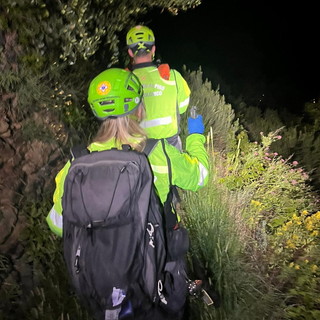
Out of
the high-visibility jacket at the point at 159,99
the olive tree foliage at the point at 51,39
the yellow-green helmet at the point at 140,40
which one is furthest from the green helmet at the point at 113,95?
the olive tree foliage at the point at 51,39

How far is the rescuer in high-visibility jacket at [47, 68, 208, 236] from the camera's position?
1.75m

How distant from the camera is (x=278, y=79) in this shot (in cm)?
1433

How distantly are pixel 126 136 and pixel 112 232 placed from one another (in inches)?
20.7

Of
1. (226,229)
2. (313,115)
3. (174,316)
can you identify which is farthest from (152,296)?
(313,115)

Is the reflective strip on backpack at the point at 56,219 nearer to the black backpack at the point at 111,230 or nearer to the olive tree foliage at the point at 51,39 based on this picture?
the black backpack at the point at 111,230

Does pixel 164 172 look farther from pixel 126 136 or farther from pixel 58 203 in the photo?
pixel 58 203

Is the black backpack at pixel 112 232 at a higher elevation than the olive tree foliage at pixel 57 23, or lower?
lower

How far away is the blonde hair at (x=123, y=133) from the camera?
175cm

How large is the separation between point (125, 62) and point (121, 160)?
3.99 m

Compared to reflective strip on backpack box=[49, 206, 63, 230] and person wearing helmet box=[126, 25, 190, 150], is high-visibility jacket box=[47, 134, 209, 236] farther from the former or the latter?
person wearing helmet box=[126, 25, 190, 150]

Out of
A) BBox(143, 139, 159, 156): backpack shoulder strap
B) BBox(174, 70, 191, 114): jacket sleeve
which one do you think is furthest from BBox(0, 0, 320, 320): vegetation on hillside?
BBox(143, 139, 159, 156): backpack shoulder strap

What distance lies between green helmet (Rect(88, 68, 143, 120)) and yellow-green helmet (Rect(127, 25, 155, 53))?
1339 mm

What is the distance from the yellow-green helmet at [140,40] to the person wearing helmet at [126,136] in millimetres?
1301

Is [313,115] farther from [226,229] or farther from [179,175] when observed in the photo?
[179,175]
